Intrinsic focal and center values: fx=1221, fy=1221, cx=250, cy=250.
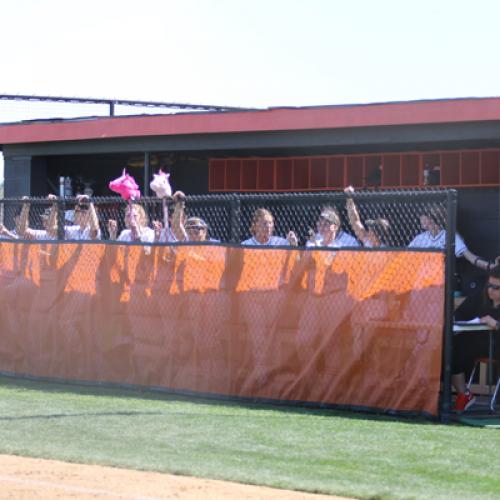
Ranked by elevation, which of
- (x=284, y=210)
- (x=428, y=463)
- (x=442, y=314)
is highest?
(x=284, y=210)

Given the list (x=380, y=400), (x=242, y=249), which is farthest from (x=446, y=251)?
(x=242, y=249)

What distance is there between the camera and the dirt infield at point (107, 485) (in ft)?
23.6

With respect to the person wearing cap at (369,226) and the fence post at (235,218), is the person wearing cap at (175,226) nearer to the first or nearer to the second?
the fence post at (235,218)

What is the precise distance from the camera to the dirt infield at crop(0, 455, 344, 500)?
23.6 ft

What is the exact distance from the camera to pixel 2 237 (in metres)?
14.2

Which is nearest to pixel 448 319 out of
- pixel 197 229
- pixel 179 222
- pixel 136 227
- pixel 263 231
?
pixel 263 231

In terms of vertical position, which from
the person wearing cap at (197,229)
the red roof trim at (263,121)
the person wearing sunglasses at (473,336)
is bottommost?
the person wearing sunglasses at (473,336)

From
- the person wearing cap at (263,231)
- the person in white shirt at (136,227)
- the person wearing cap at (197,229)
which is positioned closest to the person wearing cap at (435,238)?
the person wearing cap at (263,231)

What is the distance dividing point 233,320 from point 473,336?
9.44 ft

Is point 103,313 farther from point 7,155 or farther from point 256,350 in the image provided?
point 7,155

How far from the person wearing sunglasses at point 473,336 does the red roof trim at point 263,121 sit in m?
1.97

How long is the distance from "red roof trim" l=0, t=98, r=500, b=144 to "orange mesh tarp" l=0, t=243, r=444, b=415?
2756 millimetres

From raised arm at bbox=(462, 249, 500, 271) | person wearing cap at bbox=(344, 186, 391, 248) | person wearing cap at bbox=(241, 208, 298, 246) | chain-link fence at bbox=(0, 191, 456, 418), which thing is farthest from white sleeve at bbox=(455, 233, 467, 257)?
person wearing cap at bbox=(241, 208, 298, 246)

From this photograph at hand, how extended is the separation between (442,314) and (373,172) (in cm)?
471
